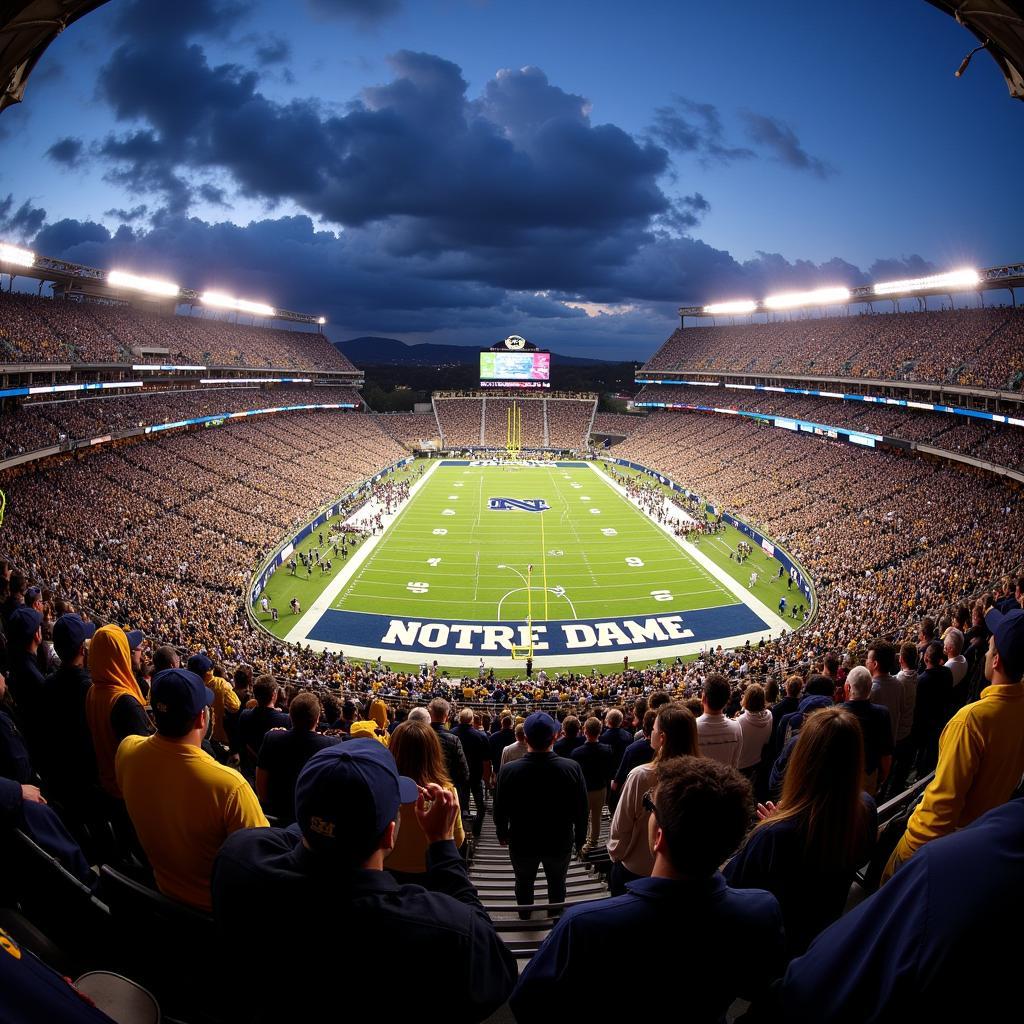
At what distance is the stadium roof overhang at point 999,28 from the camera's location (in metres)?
4.85

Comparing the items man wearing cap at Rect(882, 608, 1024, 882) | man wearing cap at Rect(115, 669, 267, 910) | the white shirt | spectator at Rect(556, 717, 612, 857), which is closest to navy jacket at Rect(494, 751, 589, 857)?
the white shirt

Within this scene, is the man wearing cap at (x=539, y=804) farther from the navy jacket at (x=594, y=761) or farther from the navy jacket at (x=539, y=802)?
the navy jacket at (x=594, y=761)

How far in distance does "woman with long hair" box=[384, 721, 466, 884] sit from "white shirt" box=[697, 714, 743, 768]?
8.38ft

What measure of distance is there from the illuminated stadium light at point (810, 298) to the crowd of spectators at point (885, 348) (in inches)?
109

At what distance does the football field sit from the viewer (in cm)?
2577

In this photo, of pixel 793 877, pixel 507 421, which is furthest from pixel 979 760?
pixel 507 421

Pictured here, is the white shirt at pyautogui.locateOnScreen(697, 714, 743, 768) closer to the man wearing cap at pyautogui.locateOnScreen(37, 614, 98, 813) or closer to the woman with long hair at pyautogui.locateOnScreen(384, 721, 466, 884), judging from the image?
the woman with long hair at pyautogui.locateOnScreen(384, 721, 466, 884)

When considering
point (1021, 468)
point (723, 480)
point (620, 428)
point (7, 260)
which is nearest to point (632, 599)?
point (1021, 468)

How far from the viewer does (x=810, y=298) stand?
65.0m

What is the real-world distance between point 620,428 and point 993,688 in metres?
87.5

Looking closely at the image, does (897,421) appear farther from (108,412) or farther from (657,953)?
(108,412)

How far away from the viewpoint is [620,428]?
89.2 metres

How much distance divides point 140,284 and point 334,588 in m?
36.0

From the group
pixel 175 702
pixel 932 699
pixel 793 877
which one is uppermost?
pixel 175 702
